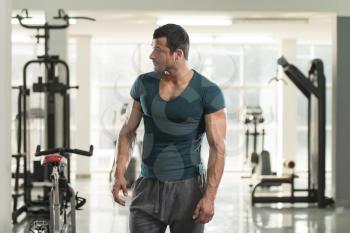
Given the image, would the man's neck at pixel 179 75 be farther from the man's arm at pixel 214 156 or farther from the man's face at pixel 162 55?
the man's arm at pixel 214 156

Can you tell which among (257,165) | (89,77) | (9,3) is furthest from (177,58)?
(89,77)

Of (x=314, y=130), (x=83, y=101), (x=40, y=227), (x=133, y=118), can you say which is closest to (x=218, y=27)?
(x=314, y=130)

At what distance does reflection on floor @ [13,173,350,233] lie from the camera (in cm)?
595

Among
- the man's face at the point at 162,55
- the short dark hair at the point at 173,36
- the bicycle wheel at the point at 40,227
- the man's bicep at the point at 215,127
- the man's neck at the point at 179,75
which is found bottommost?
the bicycle wheel at the point at 40,227

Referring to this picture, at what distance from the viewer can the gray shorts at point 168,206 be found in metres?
2.28

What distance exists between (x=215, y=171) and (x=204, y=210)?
161 millimetres

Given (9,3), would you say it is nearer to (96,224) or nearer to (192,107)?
(192,107)

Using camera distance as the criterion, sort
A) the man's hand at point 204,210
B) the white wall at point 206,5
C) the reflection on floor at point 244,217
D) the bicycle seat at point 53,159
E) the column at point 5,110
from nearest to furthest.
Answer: the man's hand at point 204,210 < the column at point 5,110 < the bicycle seat at point 53,159 < the reflection on floor at point 244,217 < the white wall at point 206,5

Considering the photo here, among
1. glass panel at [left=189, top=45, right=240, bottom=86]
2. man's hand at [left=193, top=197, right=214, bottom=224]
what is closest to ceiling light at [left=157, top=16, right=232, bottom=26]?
glass panel at [left=189, top=45, right=240, bottom=86]

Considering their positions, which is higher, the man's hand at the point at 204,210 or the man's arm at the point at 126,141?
the man's arm at the point at 126,141

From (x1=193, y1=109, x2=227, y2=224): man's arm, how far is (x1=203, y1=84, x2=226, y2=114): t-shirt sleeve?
2 centimetres

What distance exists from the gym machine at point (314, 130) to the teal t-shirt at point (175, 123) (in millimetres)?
5209

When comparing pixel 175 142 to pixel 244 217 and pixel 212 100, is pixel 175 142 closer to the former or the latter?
pixel 212 100

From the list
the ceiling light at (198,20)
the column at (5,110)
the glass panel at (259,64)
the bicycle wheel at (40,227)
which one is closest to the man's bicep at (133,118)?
the column at (5,110)
